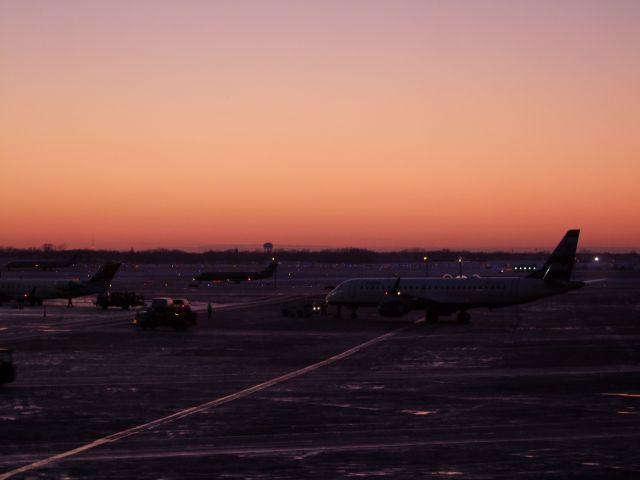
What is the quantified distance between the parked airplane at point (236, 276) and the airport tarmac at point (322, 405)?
103 metres

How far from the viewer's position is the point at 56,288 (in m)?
88.1

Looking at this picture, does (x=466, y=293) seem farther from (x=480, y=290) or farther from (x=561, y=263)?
(x=561, y=263)

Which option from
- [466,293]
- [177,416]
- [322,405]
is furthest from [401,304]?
[177,416]

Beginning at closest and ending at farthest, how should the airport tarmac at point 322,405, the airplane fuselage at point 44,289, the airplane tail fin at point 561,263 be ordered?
the airport tarmac at point 322,405 < the airplane tail fin at point 561,263 < the airplane fuselage at point 44,289

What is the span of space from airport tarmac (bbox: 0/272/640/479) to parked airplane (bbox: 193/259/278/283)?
10261cm

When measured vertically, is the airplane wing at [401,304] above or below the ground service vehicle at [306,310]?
above

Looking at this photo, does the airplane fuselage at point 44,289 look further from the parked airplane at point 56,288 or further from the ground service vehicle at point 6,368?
the ground service vehicle at point 6,368

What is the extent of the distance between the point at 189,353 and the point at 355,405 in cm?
1828

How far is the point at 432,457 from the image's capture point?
19.2 meters

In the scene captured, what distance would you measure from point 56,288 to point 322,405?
66685 mm

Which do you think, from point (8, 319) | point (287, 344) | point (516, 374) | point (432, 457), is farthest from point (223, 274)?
point (432, 457)

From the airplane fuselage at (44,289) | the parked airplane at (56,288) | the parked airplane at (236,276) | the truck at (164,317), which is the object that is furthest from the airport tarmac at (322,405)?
the parked airplane at (236,276)

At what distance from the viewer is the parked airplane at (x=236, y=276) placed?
514 ft

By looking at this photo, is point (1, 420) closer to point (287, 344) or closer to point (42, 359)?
point (42, 359)
